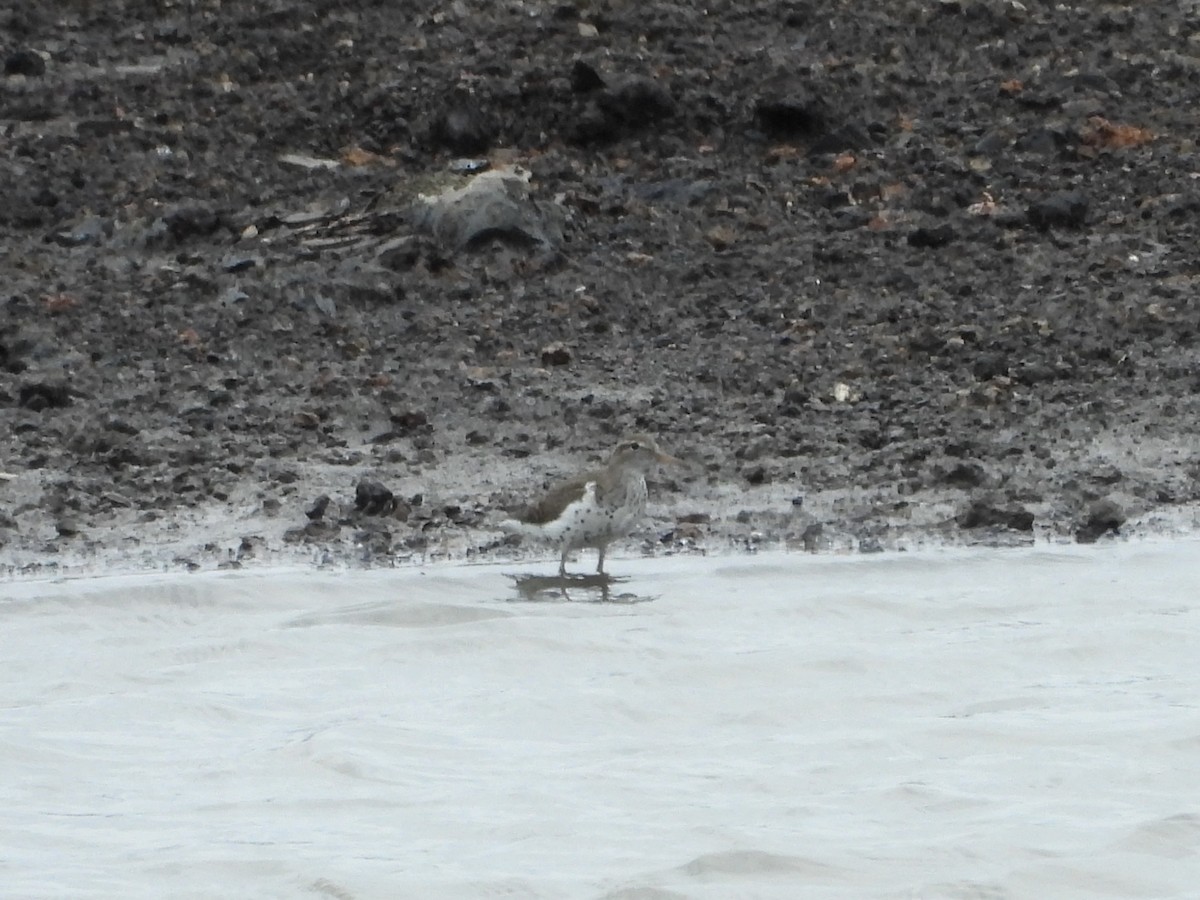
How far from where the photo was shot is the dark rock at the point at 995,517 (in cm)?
1097

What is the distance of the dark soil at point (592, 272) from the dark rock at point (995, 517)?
0.07 ft

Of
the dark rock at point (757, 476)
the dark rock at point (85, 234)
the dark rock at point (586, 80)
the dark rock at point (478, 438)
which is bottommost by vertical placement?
the dark rock at point (757, 476)

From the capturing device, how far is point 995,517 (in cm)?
1101

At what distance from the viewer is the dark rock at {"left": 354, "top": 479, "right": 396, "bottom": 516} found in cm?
1115

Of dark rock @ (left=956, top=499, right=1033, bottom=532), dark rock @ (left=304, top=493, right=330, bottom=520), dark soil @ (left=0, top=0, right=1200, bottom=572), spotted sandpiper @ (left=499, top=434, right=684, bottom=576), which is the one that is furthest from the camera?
dark soil @ (left=0, top=0, right=1200, bottom=572)

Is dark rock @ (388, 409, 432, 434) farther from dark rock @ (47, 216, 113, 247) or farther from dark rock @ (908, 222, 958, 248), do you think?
dark rock @ (908, 222, 958, 248)

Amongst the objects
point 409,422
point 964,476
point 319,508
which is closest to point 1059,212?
point 964,476

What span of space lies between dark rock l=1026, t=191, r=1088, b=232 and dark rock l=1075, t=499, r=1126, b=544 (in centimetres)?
377

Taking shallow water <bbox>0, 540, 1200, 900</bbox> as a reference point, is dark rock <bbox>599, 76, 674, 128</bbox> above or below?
above

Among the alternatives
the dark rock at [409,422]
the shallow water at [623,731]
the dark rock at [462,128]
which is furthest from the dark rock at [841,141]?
the shallow water at [623,731]

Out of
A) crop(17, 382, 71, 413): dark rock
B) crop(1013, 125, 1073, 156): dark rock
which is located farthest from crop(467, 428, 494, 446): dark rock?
crop(1013, 125, 1073, 156): dark rock

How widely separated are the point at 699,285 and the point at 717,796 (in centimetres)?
712

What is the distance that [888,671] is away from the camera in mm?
8789

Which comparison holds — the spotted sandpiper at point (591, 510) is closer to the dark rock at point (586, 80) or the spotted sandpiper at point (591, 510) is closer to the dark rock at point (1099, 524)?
the dark rock at point (1099, 524)
